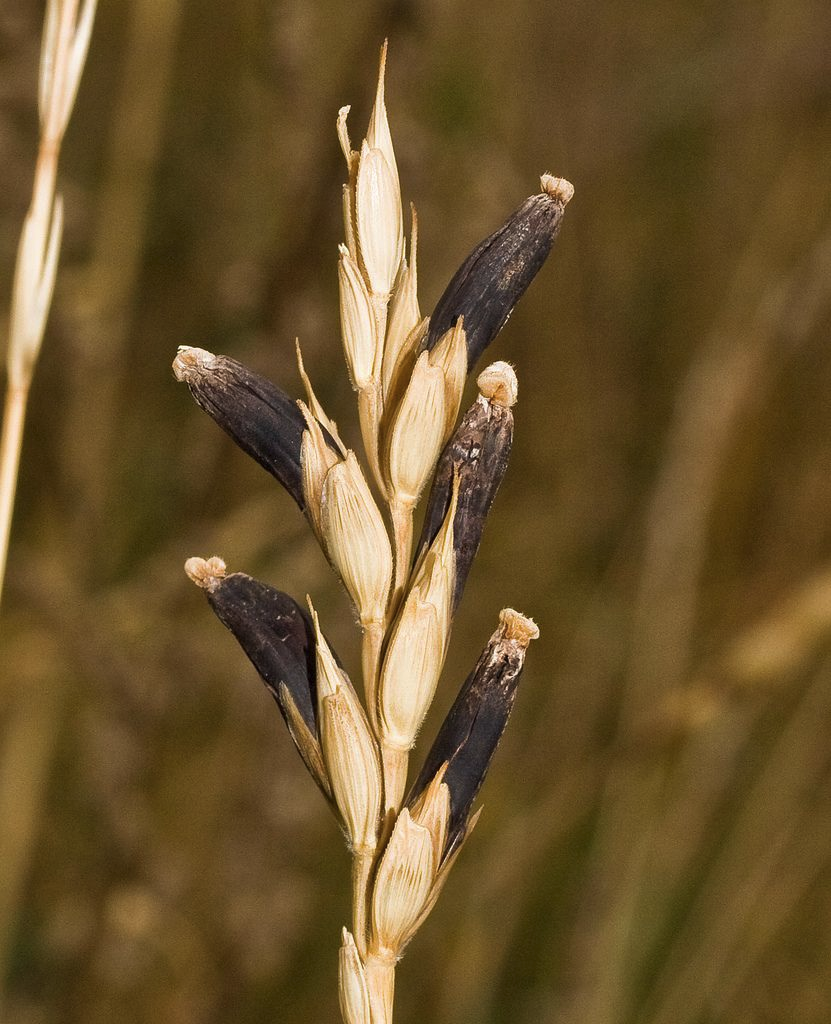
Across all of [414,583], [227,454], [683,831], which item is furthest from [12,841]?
[414,583]

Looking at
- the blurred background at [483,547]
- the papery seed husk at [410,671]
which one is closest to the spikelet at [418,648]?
the papery seed husk at [410,671]

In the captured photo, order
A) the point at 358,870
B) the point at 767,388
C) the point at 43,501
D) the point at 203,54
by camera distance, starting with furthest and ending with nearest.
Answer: the point at 203,54 → the point at 767,388 → the point at 43,501 → the point at 358,870

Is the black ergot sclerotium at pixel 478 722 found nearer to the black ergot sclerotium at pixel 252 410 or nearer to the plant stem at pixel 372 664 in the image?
the plant stem at pixel 372 664

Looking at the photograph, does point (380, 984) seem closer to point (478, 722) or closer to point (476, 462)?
point (478, 722)

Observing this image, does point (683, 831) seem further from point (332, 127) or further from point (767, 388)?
point (332, 127)

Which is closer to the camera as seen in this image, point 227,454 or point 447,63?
point 227,454

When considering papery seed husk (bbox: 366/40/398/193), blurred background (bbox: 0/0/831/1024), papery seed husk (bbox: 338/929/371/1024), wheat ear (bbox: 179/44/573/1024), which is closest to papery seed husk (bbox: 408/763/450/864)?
wheat ear (bbox: 179/44/573/1024)

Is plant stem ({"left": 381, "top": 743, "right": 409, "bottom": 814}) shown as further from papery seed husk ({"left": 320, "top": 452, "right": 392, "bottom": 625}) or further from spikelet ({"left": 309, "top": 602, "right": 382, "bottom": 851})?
papery seed husk ({"left": 320, "top": 452, "right": 392, "bottom": 625})
